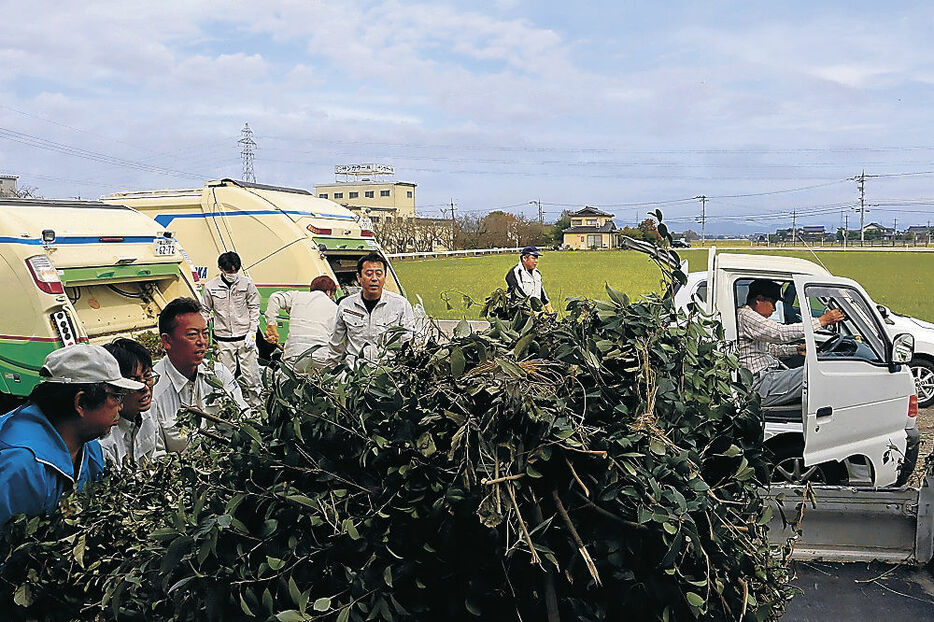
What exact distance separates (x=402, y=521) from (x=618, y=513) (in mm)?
545

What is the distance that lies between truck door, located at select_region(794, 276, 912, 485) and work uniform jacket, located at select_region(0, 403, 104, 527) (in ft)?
15.7

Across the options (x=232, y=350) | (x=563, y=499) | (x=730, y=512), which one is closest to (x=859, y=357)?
(x=730, y=512)

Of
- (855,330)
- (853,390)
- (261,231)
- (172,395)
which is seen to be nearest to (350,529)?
(172,395)

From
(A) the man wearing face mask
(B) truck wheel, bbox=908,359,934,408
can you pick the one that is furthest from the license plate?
(B) truck wheel, bbox=908,359,934,408

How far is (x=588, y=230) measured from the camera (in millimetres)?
99188

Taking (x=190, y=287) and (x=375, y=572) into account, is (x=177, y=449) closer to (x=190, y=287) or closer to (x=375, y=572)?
(x=375, y=572)

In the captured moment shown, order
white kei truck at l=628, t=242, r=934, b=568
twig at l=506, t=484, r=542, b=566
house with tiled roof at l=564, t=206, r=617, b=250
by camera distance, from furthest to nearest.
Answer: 1. house with tiled roof at l=564, t=206, r=617, b=250
2. white kei truck at l=628, t=242, r=934, b=568
3. twig at l=506, t=484, r=542, b=566

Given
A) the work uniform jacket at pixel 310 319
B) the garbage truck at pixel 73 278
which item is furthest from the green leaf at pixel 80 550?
the work uniform jacket at pixel 310 319

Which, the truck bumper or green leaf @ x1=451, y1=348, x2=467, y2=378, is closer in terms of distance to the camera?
green leaf @ x1=451, y1=348, x2=467, y2=378

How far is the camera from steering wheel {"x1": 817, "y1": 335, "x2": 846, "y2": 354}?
20.9ft

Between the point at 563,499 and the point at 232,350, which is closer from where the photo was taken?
the point at 563,499

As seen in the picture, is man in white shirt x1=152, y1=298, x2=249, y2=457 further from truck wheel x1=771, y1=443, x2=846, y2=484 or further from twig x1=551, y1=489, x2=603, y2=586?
truck wheel x1=771, y1=443, x2=846, y2=484

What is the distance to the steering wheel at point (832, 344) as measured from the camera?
251 inches

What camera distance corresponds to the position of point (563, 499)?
1.99 metres
